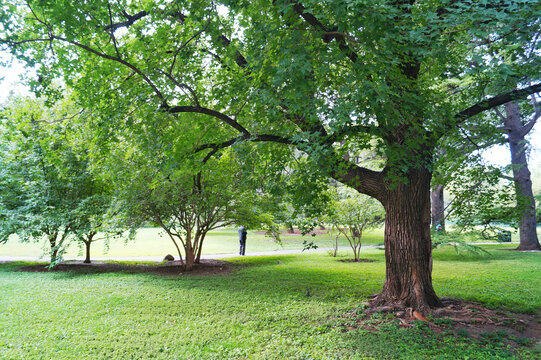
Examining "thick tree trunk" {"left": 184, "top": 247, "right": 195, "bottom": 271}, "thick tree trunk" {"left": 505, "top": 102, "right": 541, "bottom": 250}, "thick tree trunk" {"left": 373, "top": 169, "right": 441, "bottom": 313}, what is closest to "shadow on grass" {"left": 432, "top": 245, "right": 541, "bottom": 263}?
"thick tree trunk" {"left": 505, "top": 102, "right": 541, "bottom": 250}

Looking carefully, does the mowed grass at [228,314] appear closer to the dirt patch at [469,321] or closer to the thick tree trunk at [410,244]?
the dirt patch at [469,321]

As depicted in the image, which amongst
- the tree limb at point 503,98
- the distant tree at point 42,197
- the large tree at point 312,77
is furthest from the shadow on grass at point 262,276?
the tree limb at point 503,98

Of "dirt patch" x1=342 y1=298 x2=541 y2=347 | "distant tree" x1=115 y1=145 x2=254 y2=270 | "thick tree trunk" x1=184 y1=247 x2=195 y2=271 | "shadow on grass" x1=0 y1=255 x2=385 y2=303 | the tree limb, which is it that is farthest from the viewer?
"thick tree trunk" x1=184 y1=247 x2=195 y2=271

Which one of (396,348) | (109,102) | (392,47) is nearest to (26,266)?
(109,102)

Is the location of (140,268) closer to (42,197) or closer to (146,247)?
(42,197)

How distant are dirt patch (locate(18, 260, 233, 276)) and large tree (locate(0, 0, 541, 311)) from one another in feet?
18.7

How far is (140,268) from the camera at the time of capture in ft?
40.7

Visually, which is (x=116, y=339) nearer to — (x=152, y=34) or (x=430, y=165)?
(x=152, y=34)

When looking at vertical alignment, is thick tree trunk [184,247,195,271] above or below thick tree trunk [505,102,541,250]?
below

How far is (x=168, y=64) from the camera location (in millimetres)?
6832

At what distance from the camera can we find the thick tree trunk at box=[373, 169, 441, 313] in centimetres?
612

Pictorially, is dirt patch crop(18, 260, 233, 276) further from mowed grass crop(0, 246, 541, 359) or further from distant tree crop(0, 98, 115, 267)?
distant tree crop(0, 98, 115, 267)

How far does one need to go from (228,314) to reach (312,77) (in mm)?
4496

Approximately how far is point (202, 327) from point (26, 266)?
35.3ft
